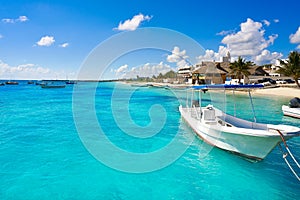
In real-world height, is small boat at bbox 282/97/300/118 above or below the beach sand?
below

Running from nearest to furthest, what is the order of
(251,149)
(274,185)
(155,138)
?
(274,185) → (251,149) → (155,138)

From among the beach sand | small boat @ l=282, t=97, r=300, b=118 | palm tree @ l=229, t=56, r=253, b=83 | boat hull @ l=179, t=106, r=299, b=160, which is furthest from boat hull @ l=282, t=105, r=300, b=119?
palm tree @ l=229, t=56, r=253, b=83

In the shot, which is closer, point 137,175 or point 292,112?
point 137,175

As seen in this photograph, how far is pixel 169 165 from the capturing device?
8641 mm

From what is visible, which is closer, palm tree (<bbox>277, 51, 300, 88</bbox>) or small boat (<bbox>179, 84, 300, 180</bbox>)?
small boat (<bbox>179, 84, 300, 180</bbox>)

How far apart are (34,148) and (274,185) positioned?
10.9m

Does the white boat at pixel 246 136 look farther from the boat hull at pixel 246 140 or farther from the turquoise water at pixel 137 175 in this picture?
the turquoise water at pixel 137 175

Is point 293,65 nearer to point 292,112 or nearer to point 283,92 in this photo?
point 283,92

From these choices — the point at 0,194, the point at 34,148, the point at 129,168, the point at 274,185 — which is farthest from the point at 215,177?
the point at 34,148

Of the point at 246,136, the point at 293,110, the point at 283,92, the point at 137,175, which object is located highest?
the point at 283,92

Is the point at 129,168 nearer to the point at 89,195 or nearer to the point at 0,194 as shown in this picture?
the point at 89,195

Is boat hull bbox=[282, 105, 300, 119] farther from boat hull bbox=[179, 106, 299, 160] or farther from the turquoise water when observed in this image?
boat hull bbox=[179, 106, 299, 160]

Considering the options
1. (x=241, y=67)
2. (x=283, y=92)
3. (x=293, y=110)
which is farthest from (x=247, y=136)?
(x=241, y=67)

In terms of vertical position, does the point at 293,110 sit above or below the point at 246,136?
below
